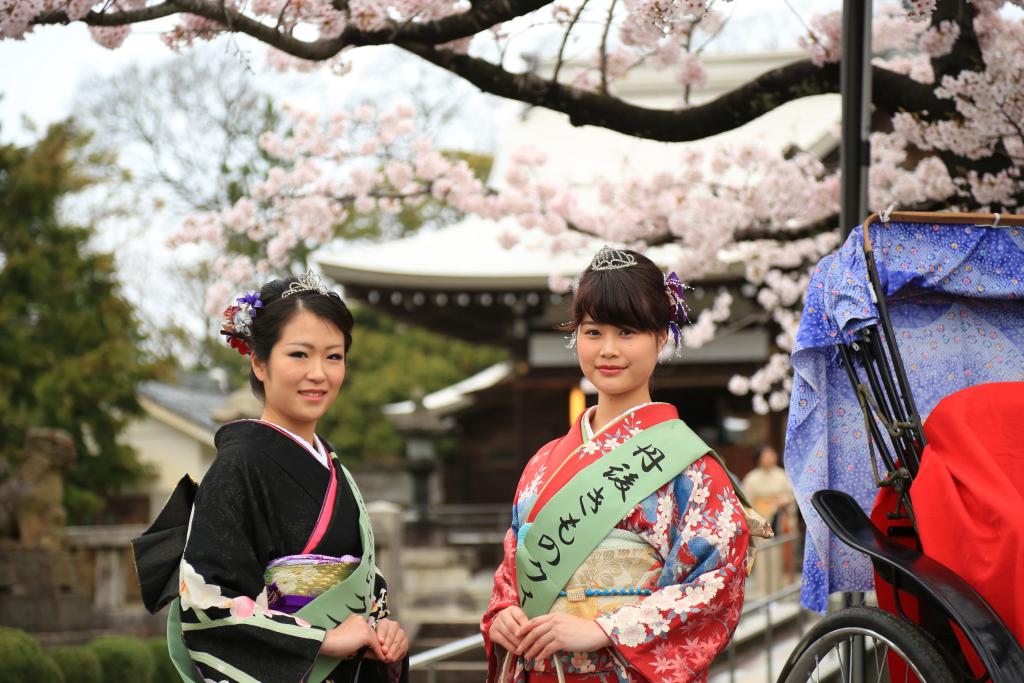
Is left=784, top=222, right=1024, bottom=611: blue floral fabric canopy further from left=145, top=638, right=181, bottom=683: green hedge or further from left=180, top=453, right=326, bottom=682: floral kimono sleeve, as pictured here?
left=145, top=638, right=181, bottom=683: green hedge

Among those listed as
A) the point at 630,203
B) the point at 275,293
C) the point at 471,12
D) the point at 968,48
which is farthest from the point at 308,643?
the point at 630,203

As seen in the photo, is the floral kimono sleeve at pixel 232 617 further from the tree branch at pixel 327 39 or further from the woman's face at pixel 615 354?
the tree branch at pixel 327 39

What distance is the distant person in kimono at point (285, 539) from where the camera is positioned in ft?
8.17

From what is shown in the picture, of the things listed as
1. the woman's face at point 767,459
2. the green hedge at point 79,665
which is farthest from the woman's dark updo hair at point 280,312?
the woman's face at point 767,459

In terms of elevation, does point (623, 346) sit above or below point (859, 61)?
below

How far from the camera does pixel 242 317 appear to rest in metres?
2.77

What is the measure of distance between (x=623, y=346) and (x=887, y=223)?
1028 millimetres

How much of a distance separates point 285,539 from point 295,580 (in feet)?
0.31

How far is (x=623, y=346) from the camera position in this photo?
106 inches

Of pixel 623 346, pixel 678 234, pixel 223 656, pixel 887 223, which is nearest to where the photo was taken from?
pixel 223 656

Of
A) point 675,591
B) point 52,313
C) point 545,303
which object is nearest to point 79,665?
point 675,591

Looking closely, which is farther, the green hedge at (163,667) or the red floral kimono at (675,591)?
the green hedge at (163,667)

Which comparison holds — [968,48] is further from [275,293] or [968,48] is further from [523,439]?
[523,439]

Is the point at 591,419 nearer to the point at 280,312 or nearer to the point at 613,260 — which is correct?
the point at 613,260
